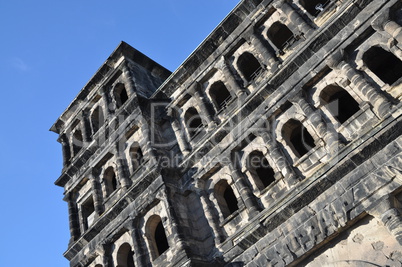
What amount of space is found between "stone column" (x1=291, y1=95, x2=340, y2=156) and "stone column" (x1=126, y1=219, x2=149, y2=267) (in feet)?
23.8

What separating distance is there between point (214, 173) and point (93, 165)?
23.3 feet

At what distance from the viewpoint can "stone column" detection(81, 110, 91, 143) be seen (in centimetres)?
2106

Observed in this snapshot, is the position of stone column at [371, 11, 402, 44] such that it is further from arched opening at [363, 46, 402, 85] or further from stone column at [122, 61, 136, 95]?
stone column at [122, 61, 136, 95]

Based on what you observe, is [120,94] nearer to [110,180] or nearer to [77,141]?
[77,141]

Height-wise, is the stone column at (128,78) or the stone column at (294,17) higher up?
the stone column at (128,78)

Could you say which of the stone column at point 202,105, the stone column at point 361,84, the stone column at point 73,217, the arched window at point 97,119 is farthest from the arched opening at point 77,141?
the stone column at point 361,84

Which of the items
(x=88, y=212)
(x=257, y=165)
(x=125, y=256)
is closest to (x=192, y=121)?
(x=257, y=165)

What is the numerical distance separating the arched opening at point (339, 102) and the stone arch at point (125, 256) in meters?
8.99

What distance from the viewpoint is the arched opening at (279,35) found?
15797 mm

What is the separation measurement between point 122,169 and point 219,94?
5.18 meters

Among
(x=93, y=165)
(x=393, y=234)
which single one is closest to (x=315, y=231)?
(x=393, y=234)

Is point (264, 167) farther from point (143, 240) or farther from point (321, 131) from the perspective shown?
point (143, 240)

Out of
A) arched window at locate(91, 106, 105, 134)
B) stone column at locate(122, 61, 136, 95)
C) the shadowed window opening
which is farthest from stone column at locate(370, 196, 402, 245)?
arched window at locate(91, 106, 105, 134)

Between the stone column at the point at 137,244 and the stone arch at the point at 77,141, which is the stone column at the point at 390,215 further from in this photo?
the stone arch at the point at 77,141
